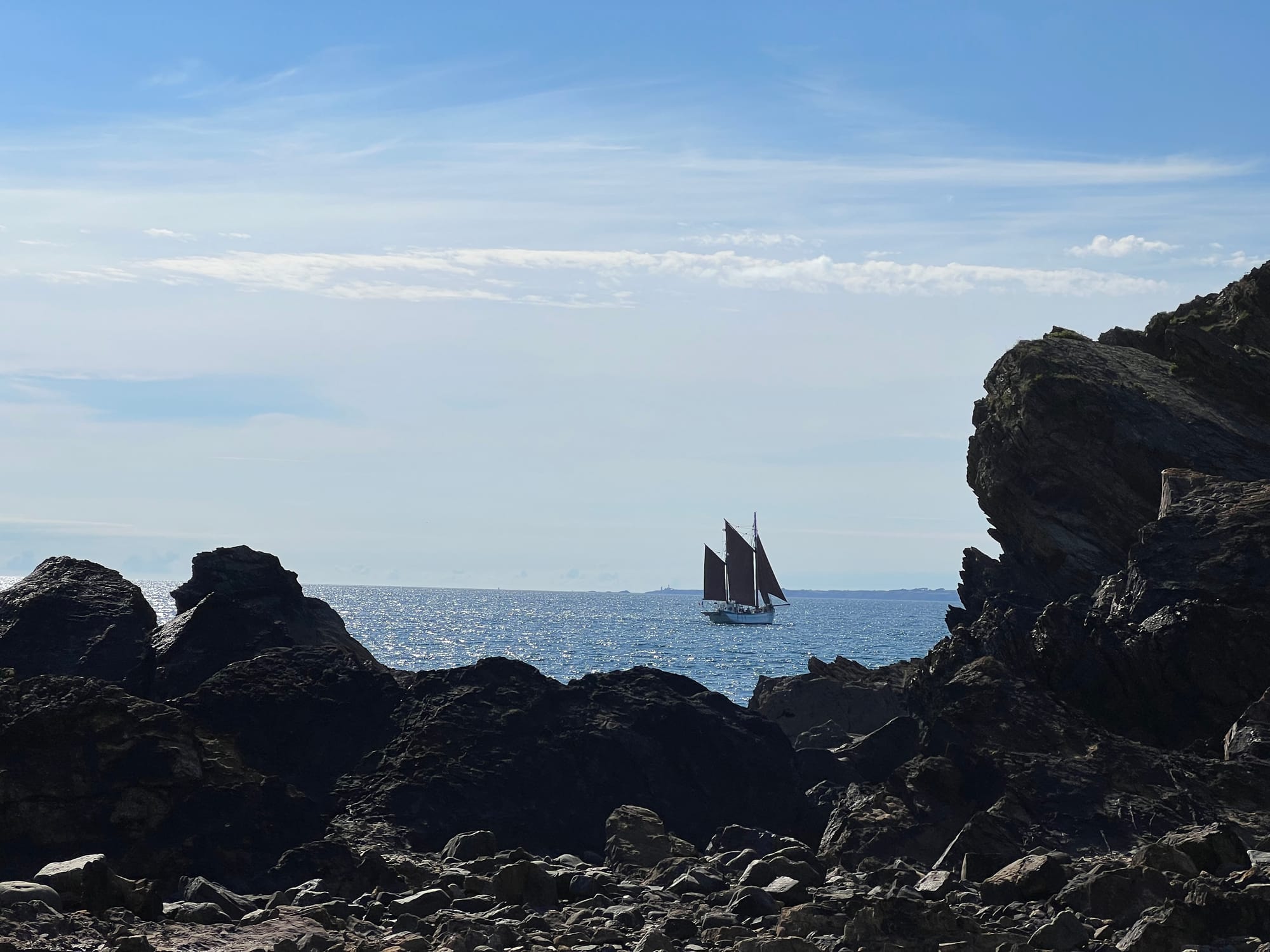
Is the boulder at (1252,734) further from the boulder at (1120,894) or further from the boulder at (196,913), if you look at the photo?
the boulder at (196,913)

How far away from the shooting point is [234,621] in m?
30.5

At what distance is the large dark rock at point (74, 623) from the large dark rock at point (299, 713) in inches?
271

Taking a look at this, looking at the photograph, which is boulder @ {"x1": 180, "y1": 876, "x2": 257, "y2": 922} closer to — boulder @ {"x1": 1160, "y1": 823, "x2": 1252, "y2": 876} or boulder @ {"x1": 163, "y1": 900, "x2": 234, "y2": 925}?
boulder @ {"x1": 163, "y1": 900, "x2": 234, "y2": 925}

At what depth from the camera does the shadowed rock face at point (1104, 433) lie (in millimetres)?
38938

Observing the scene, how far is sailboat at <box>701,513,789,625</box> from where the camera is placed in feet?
627

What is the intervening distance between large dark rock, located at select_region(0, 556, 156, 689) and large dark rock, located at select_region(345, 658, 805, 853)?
9966mm

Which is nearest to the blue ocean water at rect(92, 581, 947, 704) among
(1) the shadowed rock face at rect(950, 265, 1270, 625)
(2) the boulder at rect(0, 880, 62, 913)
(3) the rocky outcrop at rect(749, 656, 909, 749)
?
(3) the rocky outcrop at rect(749, 656, 909, 749)

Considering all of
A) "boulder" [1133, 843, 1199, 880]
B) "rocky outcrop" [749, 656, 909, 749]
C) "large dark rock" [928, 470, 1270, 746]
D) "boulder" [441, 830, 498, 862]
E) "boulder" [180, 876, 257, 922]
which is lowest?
"rocky outcrop" [749, 656, 909, 749]

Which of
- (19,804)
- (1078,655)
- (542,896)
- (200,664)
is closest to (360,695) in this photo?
(200,664)

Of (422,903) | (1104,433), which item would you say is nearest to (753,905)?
(422,903)

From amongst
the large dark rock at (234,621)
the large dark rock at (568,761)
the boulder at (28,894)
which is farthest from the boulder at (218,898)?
the large dark rock at (234,621)

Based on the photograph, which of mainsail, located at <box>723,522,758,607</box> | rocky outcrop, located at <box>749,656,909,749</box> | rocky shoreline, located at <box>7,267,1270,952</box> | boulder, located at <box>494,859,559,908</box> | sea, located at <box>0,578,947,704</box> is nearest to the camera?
rocky shoreline, located at <box>7,267,1270,952</box>

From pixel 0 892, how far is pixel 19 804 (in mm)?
5614

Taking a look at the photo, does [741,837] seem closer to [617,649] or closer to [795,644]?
[617,649]
